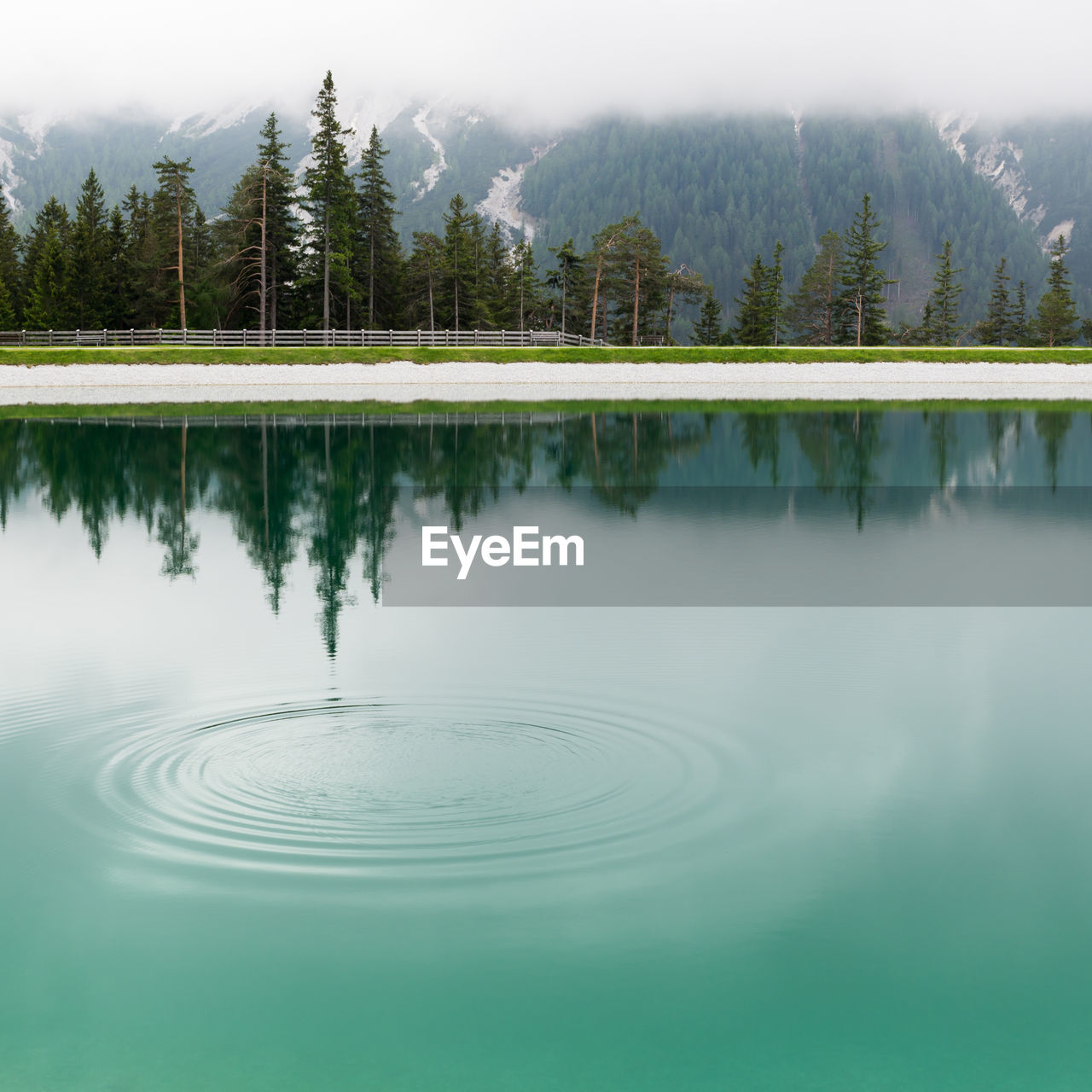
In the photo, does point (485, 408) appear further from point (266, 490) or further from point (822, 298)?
point (822, 298)

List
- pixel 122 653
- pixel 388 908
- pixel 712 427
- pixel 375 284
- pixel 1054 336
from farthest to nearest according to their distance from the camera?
pixel 1054 336 < pixel 375 284 < pixel 712 427 < pixel 122 653 < pixel 388 908

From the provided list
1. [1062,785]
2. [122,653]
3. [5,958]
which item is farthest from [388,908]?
[122,653]

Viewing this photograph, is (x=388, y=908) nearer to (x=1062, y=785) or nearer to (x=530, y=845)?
(x=530, y=845)

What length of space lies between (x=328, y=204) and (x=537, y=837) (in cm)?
8259

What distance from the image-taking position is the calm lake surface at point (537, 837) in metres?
5.02

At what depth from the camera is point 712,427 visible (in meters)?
37.8

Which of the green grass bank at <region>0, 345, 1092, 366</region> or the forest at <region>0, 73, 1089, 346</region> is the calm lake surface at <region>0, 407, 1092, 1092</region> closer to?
the green grass bank at <region>0, 345, 1092, 366</region>

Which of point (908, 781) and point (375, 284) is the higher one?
point (375, 284)

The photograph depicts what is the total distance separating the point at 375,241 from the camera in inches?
3720

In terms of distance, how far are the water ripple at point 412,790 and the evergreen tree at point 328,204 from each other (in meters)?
76.5

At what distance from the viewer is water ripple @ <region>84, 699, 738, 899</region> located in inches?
262

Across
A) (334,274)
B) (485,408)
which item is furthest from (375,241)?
(485,408)

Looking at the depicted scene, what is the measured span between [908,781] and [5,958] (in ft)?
16.6

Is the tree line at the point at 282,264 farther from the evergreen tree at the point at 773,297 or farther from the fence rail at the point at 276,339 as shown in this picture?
the evergreen tree at the point at 773,297
